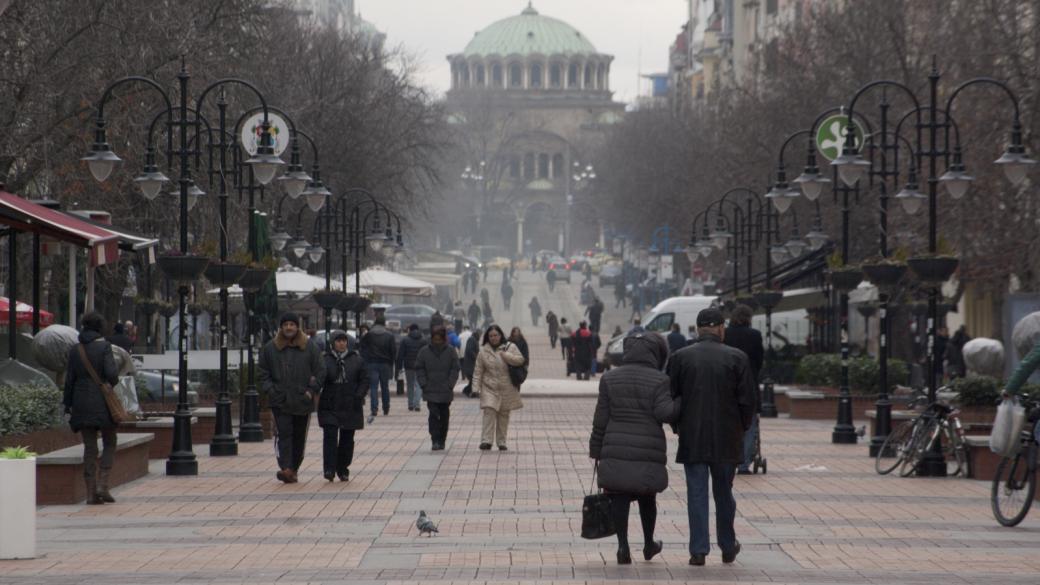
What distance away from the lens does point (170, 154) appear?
22.5 meters

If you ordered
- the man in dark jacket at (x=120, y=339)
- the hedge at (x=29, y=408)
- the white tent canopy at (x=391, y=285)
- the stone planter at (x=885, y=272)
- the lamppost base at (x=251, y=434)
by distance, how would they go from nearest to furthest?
the hedge at (x=29, y=408), the stone planter at (x=885, y=272), the lamppost base at (x=251, y=434), the man in dark jacket at (x=120, y=339), the white tent canopy at (x=391, y=285)

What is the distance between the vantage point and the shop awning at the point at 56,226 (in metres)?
20.3

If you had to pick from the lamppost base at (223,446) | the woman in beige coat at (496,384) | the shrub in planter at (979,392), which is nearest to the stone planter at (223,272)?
the lamppost base at (223,446)

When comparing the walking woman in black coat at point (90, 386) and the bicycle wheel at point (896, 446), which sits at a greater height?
the walking woman in black coat at point (90, 386)

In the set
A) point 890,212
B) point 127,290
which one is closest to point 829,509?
point 127,290

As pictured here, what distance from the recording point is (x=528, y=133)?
182 meters

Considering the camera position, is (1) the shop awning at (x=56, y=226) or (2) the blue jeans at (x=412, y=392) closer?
(1) the shop awning at (x=56, y=226)

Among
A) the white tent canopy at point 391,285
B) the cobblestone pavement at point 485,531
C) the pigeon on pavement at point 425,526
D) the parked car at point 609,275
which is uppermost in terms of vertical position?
the parked car at point 609,275

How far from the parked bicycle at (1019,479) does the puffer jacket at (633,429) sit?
11.8 feet

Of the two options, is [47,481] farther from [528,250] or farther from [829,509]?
[528,250]

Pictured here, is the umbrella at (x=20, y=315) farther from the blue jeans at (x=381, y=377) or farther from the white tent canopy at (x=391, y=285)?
the white tent canopy at (x=391, y=285)

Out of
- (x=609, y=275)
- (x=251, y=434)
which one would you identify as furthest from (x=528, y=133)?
(x=251, y=434)

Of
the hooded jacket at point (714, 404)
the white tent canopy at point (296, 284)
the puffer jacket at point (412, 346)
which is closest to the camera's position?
the hooded jacket at point (714, 404)

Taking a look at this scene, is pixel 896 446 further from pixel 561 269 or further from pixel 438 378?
pixel 561 269
